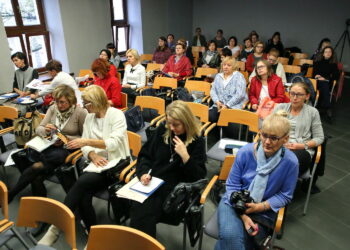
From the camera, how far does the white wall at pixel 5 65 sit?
222 inches

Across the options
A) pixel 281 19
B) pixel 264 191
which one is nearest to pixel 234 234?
pixel 264 191

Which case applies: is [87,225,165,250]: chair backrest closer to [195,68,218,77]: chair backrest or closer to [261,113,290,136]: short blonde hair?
[261,113,290,136]: short blonde hair

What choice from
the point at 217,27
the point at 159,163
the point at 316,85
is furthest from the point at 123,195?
the point at 217,27

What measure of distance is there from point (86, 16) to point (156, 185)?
6171mm

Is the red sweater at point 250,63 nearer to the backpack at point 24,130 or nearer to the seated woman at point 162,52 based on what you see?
the seated woman at point 162,52

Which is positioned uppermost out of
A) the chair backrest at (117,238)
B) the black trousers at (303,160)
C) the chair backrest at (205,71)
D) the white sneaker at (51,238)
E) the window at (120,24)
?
the window at (120,24)

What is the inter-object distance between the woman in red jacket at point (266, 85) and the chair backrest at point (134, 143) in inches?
74.3

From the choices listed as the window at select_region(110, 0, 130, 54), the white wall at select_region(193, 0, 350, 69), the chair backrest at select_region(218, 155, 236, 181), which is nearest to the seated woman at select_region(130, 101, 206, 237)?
the chair backrest at select_region(218, 155, 236, 181)

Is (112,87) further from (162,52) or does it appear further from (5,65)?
(5,65)

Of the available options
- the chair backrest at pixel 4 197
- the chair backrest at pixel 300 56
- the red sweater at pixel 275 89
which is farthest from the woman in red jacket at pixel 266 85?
the chair backrest at pixel 300 56

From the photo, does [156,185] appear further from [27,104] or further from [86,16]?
[86,16]

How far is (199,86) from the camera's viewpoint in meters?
4.52

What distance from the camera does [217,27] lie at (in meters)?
10.1

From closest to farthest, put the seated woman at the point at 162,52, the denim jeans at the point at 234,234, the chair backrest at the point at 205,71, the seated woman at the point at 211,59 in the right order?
the denim jeans at the point at 234,234 → the chair backrest at the point at 205,71 → the seated woman at the point at 211,59 → the seated woman at the point at 162,52
